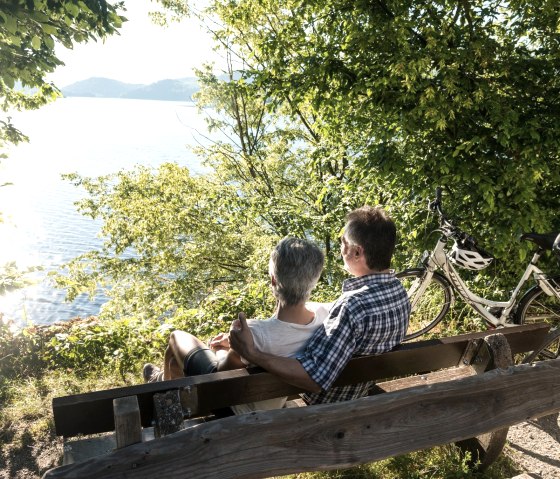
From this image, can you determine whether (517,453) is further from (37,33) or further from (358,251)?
(37,33)

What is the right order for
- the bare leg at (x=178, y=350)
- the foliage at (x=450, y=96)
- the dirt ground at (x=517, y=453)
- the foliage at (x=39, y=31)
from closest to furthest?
the bare leg at (x=178, y=350)
the dirt ground at (x=517, y=453)
the foliage at (x=39, y=31)
the foliage at (x=450, y=96)

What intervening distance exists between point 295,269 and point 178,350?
1.11 meters

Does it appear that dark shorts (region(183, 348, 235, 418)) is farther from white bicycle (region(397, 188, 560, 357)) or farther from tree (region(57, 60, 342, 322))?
tree (region(57, 60, 342, 322))

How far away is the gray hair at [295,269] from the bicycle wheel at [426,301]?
244cm

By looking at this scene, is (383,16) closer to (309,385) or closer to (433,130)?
(433,130)

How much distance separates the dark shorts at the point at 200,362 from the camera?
2.81m

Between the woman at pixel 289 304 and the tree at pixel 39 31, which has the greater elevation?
the tree at pixel 39 31

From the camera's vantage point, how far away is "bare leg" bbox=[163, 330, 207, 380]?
3.07 meters

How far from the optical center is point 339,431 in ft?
6.15

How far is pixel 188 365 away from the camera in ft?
9.58

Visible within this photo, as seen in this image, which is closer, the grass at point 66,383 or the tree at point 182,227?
the grass at point 66,383

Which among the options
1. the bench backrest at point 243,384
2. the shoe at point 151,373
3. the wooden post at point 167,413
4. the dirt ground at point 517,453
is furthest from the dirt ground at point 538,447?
the shoe at point 151,373

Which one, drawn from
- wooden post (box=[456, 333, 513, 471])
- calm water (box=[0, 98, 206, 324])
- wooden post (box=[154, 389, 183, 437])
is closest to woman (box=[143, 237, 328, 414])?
wooden post (box=[154, 389, 183, 437])

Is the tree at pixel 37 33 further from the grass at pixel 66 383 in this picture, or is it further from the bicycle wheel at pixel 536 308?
the bicycle wheel at pixel 536 308
